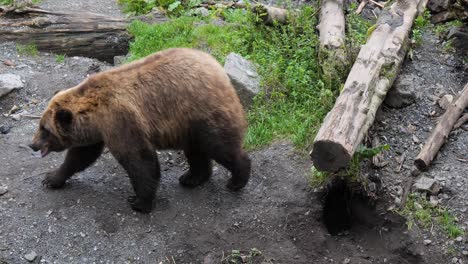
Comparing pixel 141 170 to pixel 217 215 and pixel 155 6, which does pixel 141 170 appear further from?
pixel 155 6

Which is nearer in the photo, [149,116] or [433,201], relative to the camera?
[149,116]

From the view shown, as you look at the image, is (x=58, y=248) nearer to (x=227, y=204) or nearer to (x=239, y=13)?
(x=227, y=204)

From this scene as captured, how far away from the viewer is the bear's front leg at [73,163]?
6.64m

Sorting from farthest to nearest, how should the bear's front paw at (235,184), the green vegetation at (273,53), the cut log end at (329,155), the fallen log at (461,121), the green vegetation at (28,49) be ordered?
the green vegetation at (28,49) → the green vegetation at (273,53) → the fallen log at (461,121) → the bear's front paw at (235,184) → the cut log end at (329,155)

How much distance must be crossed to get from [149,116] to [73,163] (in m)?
1.09

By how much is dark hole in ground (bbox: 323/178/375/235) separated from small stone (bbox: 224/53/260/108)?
6.10ft

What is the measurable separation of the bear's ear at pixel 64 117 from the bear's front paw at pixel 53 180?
28.4 inches

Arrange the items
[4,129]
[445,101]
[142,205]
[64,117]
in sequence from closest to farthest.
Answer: [64,117] → [142,205] → [445,101] → [4,129]

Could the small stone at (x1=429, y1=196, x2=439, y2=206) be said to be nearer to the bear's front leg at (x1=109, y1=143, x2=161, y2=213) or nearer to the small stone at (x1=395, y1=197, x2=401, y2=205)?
the small stone at (x1=395, y1=197, x2=401, y2=205)

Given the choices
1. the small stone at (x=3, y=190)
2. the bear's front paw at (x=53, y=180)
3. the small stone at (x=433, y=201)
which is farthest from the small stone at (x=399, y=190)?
the small stone at (x=3, y=190)

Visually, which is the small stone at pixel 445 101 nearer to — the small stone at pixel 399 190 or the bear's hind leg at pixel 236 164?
the small stone at pixel 399 190

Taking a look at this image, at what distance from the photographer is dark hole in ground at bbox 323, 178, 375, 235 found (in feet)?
21.9

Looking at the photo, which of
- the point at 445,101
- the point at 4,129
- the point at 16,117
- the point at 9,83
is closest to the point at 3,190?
the point at 4,129

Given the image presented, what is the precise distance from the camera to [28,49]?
9.44 m
